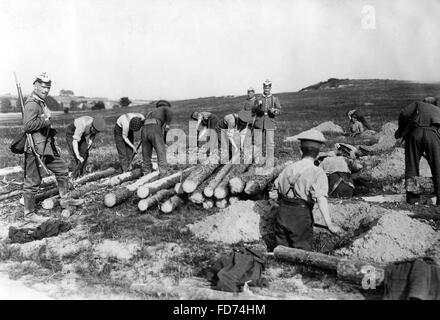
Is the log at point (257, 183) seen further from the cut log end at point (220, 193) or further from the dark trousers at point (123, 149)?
the dark trousers at point (123, 149)

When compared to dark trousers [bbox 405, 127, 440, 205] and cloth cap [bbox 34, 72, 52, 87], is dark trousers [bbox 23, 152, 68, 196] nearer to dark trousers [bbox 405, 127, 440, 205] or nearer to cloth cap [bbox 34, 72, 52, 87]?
cloth cap [bbox 34, 72, 52, 87]

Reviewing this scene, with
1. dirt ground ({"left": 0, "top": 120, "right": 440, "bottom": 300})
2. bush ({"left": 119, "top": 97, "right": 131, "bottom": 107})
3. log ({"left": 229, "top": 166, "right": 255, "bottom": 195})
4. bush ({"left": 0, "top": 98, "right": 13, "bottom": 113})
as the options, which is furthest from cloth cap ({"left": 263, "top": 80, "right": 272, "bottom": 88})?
bush ({"left": 119, "top": 97, "right": 131, "bottom": 107})

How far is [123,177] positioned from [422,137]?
19.8 ft

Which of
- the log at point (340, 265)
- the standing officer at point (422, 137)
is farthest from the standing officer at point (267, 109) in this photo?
the log at point (340, 265)

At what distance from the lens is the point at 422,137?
22.3ft

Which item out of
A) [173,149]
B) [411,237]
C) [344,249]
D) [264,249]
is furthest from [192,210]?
[173,149]

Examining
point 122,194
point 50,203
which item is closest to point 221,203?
point 122,194

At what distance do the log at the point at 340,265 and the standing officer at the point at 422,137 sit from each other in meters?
3.20

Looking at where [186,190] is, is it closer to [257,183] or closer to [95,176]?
[257,183]

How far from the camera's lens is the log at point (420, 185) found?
691 centimetres

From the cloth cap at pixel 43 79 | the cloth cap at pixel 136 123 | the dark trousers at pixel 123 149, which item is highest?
the cloth cap at pixel 43 79

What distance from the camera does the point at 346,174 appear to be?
7938 millimetres
